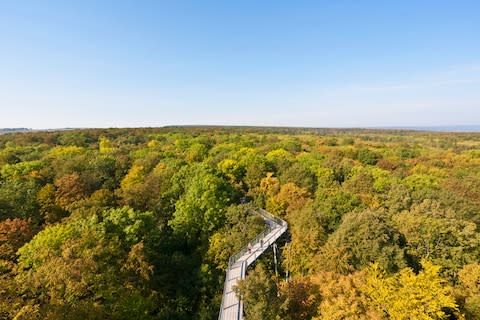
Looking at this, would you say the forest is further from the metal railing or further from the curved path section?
the curved path section

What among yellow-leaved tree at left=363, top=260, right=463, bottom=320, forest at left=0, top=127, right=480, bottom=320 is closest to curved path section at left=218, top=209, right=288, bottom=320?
forest at left=0, top=127, right=480, bottom=320

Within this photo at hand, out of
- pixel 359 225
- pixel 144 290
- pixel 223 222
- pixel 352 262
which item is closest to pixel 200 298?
pixel 144 290

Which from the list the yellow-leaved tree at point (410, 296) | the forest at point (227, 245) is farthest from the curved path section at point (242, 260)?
the yellow-leaved tree at point (410, 296)

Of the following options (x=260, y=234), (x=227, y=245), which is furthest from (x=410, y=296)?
(x=227, y=245)

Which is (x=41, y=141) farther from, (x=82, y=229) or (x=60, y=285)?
(x=60, y=285)

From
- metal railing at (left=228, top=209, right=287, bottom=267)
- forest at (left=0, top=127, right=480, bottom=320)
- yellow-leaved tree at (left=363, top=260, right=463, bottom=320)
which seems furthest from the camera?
metal railing at (left=228, top=209, right=287, bottom=267)

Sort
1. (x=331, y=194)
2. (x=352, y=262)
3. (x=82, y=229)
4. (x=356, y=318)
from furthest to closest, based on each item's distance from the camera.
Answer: (x=331, y=194) < (x=82, y=229) < (x=352, y=262) < (x=356, y=318)
